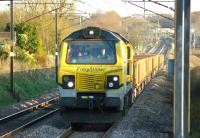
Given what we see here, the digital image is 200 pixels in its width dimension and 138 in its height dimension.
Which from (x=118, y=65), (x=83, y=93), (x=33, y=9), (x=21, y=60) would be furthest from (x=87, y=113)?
(x=33, y=9)

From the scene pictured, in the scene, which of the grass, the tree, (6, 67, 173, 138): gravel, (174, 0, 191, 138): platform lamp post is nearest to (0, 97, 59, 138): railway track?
(6, 67, 173, 138): gravel

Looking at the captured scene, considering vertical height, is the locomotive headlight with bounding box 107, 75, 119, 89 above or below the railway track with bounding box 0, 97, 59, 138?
above

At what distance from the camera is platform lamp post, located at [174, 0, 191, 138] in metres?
5.73

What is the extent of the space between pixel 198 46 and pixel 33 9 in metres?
40.3

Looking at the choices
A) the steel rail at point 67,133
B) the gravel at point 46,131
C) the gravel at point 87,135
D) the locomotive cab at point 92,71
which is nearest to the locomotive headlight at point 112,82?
the locomotive cab at point 92,71

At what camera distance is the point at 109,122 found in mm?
14211

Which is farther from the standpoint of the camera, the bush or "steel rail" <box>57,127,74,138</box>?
the bush

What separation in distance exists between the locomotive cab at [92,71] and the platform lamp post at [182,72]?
8.14 m

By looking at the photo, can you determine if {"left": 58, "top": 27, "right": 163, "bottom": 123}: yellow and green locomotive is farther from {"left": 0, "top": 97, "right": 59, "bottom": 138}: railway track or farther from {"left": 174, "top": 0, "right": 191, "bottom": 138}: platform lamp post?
{"left": 174, "top": 0, "right": 191, "bottom": 138}: platform lamp post

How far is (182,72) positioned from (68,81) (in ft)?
27.8

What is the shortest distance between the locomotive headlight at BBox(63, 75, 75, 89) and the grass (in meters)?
9.59

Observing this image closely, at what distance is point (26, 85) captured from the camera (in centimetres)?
3022

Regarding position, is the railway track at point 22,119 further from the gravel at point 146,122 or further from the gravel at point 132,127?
the gravel at point 146,122

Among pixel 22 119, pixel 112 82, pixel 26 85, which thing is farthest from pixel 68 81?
pixel 26 85
